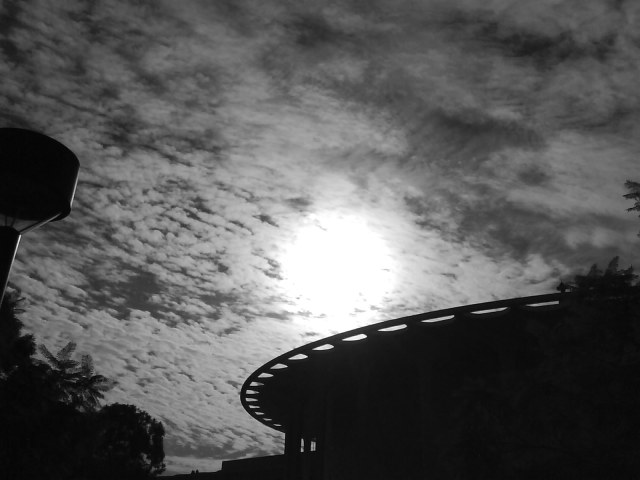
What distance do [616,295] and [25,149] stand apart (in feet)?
22.6

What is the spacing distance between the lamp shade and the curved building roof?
38.4 feet

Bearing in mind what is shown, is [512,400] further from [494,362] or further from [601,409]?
[494,362]

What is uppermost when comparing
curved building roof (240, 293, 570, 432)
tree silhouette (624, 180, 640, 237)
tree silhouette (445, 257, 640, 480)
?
curved building roof (240, 293, 570, 432)

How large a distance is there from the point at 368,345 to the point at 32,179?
701 inches

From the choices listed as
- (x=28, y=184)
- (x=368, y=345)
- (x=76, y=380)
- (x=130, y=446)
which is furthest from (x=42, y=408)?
(x=130, y=446)

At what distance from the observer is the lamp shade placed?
3.46 meters

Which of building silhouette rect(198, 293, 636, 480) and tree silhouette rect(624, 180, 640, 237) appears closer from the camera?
tree silhouette rect(624, 180, 640, 237)

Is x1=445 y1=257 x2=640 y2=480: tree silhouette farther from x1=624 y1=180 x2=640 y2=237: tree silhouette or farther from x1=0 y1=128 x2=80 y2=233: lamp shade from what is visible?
x1=0 y1=128 x2=80 y2=233: lamp shade

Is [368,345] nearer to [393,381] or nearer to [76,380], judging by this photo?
[393,381]

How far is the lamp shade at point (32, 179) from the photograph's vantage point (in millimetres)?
3463

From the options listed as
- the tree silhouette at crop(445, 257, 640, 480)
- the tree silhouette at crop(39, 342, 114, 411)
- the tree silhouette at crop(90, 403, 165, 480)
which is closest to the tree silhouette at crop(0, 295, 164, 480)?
the tree silhouette at crop(39, 342, 114, 411)

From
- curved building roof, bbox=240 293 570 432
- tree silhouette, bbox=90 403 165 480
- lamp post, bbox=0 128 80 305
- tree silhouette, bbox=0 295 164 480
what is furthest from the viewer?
tree silhouette, bbox=90 403 165 480

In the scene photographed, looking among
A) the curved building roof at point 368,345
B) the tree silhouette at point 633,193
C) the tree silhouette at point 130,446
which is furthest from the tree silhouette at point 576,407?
the tree silhouette at point 130,446

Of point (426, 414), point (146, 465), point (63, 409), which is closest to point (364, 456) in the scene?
point (426, 414)
